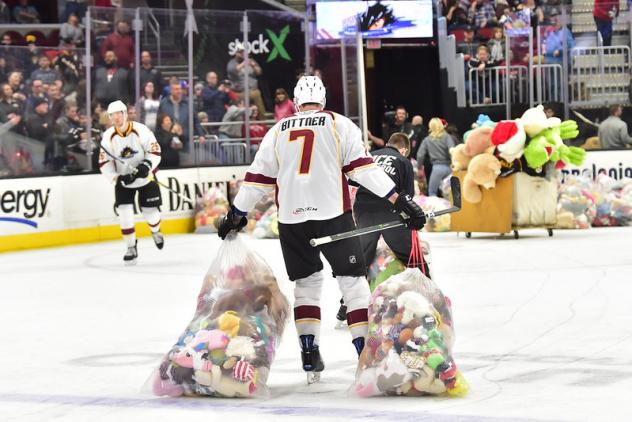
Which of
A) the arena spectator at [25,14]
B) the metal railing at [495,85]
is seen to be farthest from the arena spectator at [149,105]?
the metal railing at [495,85]

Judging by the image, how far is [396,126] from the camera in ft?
71.8

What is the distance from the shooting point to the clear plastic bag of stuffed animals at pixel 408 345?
6.57 meters

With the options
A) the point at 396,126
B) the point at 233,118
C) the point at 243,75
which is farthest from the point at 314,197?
the point at 396,126

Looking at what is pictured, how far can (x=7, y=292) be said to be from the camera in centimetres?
1252

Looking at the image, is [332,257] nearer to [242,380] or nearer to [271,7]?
[242,380]

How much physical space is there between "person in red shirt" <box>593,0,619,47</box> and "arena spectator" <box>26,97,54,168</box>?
9417 millimetres

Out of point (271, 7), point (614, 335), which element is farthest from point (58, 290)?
point (271, 7)

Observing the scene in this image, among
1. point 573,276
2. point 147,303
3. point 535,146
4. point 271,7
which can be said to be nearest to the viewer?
point 147,303

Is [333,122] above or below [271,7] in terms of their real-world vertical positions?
below

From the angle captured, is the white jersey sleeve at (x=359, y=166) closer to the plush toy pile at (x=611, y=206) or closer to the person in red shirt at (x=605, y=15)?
the plush toy pile at (x=611, y=206)

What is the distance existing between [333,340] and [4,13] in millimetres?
15321

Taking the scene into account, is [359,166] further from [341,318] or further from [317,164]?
[341,318]

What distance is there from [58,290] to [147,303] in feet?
5.37

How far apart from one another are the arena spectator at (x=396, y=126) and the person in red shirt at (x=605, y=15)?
354cm
